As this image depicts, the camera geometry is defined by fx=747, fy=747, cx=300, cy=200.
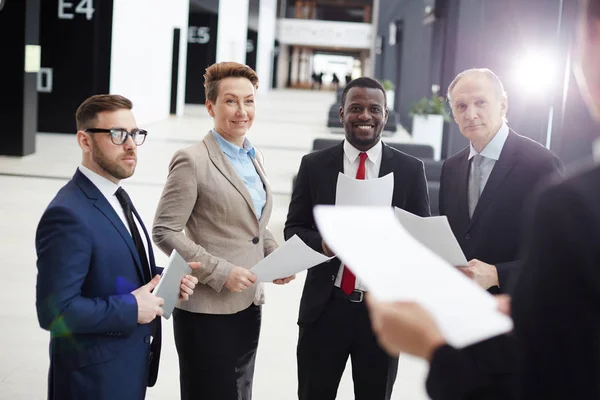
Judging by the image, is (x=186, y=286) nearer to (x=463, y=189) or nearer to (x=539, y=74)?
(x=463, y=189)

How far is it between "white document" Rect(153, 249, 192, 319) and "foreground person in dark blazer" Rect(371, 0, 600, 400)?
4.38 ft

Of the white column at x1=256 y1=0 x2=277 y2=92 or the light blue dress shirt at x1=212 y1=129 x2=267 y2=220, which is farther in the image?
the white column at x1=256 y1=0 x2=277 y2=92

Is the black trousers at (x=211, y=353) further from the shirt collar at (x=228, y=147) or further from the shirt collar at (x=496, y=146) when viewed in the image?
the shirt collar at (x=496, y=146)

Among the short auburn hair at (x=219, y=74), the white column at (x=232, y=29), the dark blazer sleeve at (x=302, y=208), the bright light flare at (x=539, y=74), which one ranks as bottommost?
the dark blazer sleeve at (x=302, y=208)

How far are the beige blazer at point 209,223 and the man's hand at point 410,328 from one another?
151 centimetres

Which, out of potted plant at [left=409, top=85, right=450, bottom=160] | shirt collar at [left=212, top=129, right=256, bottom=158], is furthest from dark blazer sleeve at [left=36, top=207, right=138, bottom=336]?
potted plant at [left=409, top=85, right=450, bottom=160]

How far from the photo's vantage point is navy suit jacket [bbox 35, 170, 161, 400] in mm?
2080

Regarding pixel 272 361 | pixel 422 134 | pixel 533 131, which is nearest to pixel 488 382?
pixel 272 361

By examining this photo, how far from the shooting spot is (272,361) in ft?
15.1

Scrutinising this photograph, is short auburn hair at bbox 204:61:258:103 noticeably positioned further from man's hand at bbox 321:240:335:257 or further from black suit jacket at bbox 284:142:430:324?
man's hand at bbox 321:240:335:257

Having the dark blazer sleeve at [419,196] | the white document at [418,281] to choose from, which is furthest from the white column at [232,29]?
the white document at [418,281]

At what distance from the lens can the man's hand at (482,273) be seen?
2514 mm

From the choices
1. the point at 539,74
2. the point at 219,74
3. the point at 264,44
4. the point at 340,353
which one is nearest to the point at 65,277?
the point at 219,74

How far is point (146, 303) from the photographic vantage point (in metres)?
2.22
